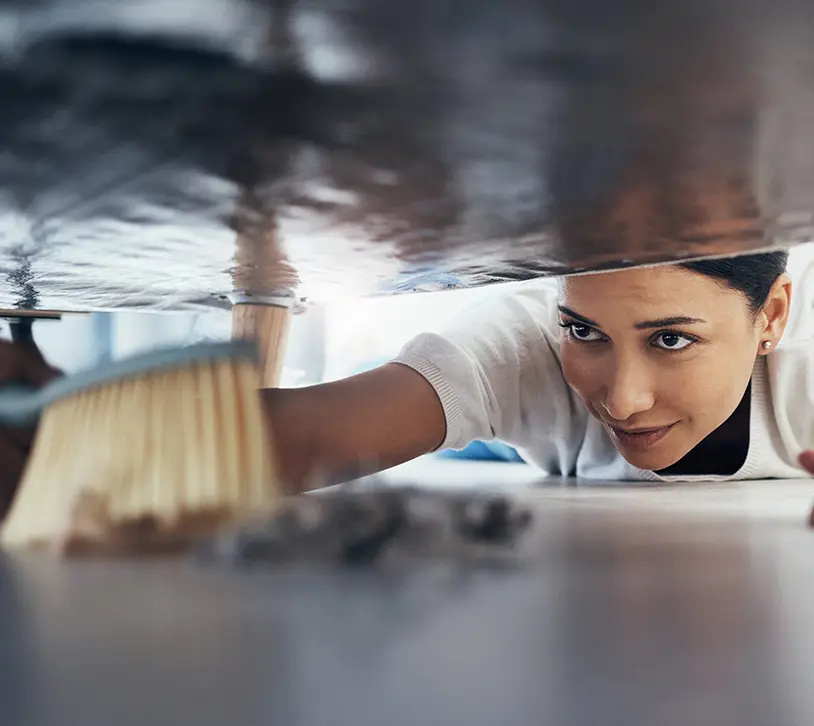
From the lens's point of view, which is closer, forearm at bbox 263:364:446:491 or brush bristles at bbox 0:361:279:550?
brush bristles at bbox 0:361:279:550

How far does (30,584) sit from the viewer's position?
294mm

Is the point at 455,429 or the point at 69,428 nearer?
the point at 69,428

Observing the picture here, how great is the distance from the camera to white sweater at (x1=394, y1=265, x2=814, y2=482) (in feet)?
2.66

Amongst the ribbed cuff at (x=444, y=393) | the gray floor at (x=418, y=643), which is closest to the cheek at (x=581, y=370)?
the ribbed cuff at (x=444, y=393)

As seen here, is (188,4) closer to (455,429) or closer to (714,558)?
(714,558)

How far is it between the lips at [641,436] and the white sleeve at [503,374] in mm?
113

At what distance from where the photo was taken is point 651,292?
66 centimetres

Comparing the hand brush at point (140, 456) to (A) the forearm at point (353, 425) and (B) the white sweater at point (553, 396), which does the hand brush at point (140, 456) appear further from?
(B) the white sweater at point (553, 396)

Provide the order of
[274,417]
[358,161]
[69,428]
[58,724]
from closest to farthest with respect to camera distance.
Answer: [58,724], [358,161], [69,428], [274,417]

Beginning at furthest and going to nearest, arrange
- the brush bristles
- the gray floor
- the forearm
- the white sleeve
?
the white sleeve
the forearm
the brush bristles
the gray floor

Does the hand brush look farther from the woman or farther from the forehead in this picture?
the forehead

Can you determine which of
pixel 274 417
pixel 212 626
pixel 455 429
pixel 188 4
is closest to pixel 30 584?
pixel 212 626

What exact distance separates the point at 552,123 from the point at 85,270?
1.14 ft

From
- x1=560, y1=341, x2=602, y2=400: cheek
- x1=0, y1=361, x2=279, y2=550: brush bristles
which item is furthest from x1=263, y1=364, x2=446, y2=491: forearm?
x1=0, y1=361, x2=279, y2=550: brush bristles
